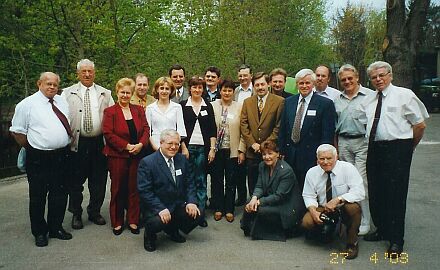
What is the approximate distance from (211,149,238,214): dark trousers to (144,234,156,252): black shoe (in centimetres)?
142

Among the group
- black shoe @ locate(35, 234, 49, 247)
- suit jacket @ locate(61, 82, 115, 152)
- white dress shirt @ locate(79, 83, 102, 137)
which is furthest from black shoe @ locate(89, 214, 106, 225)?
white dress shirt @ locate(79, 83, 102, 137)

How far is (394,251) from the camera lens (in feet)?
14.9

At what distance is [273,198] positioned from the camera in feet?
16.6

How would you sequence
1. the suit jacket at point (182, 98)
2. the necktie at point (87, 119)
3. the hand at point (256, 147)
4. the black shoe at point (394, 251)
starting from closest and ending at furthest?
the black shoe at point (394, 251) < the necktie at point (87, 119) < the hand at point (256, 147) < the suit jacket at point (182, 98)

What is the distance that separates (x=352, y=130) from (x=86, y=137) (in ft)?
10.3

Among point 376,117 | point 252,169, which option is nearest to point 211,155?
point 252,169

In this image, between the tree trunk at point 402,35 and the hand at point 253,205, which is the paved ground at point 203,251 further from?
the tree trunk at point 402,35

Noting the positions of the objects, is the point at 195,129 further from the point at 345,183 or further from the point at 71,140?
the point at 345,183

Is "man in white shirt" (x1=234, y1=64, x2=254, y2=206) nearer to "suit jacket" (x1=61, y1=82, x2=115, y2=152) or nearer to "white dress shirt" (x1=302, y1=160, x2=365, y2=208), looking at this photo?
"white dress shirt" (x1=302, y1=160, x2=365, y2=208)

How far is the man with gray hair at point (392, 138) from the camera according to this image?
4.54 metres

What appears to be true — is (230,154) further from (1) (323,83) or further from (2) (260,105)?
(1) (323,83)

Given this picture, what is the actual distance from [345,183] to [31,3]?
341 inches

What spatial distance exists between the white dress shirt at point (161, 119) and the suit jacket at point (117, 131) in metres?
0.14

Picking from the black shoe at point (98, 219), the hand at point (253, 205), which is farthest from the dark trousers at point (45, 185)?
the hand at point (253, 205)
